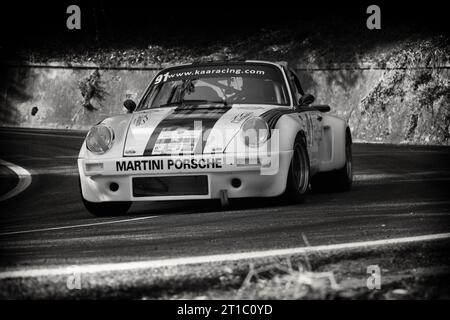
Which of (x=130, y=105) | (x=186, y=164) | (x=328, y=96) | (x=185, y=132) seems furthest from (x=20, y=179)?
(x=328, y=96)

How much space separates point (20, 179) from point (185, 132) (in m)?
4.98

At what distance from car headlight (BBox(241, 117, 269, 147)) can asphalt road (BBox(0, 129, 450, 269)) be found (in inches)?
22.0

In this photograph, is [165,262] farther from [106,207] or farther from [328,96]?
[328,96]

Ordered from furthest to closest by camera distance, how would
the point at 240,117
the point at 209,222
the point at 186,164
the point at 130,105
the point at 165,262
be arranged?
the point at 130,105 < the point at 240,117 < the point at 186,164 < the point at 209,222 < the point at 165,262

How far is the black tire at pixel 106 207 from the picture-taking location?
908 cm

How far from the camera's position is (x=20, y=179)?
13.2 metres

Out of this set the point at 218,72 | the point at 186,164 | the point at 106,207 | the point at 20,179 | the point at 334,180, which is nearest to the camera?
the point at 186,164

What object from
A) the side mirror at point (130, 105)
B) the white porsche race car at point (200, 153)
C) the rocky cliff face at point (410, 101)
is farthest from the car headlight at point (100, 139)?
the rocky cliff face at point (410, 101)

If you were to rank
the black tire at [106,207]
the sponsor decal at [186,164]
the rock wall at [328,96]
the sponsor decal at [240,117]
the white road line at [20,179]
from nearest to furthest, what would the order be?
the sponsor decal at [186,164], the sponsor decal at [240,117], the black tire at [106,207], the white road line at [20,179], the rock wall at [328,96]

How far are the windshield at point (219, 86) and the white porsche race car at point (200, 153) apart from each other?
27 mm

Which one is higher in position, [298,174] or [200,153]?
[200,153]

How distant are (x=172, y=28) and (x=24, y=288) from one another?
30192mm

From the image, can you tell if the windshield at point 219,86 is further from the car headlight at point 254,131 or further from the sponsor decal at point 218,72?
the car headlight at point 254,131

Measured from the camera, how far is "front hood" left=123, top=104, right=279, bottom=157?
8625 mm
